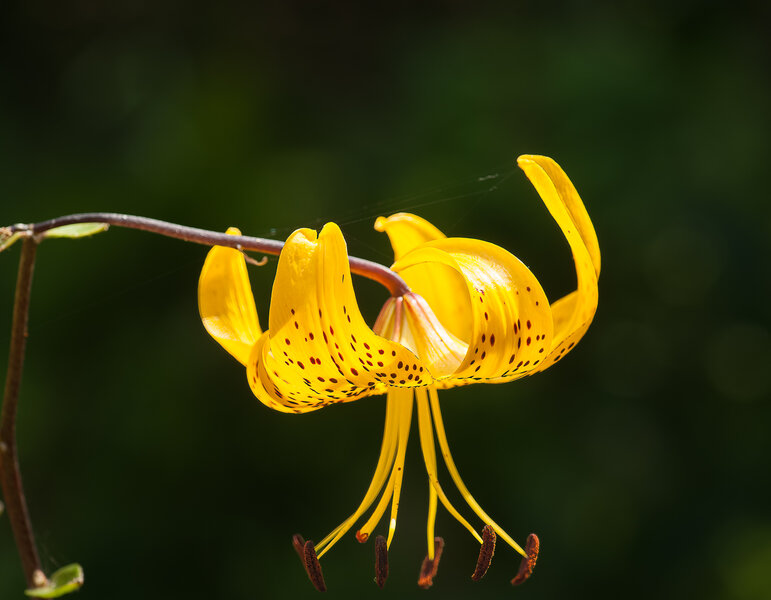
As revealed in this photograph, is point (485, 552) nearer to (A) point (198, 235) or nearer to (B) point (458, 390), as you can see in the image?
(A) point (198, 235)

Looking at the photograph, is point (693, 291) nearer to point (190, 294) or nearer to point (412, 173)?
point (412, 173)

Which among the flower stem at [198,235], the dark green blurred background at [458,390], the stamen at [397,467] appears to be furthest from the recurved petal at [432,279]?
the dark green blurred background at [458,390]

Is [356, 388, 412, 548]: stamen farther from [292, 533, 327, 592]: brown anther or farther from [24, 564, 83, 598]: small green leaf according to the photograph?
[24, 564, 83, 598]: small green leaf

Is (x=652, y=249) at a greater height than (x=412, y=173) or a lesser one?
lesser

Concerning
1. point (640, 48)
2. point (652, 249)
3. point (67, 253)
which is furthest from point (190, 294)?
point (640, 48)

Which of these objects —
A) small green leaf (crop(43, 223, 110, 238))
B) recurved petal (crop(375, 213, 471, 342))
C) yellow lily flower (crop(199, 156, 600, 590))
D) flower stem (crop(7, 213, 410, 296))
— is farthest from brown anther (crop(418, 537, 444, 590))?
small green leaf (crop(43, 223, 110, 238))

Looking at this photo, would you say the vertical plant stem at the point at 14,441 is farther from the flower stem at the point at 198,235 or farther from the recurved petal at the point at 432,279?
the recurved petal at the point at 432,279

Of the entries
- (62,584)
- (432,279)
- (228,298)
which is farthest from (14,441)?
(432,279)
